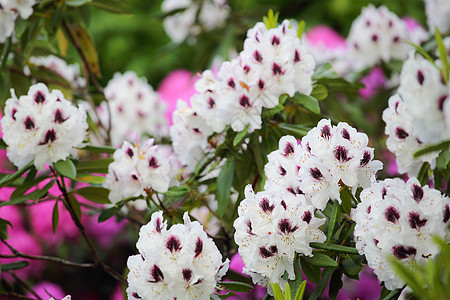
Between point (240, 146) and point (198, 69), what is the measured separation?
2.91 feet

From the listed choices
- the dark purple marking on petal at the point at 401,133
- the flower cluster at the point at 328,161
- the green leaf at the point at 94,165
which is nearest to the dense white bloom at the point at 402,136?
the dark purple marking on petal at the point at 401,133

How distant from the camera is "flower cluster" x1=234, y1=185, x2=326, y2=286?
730 millimetres

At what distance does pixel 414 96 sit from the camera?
2.25 feet

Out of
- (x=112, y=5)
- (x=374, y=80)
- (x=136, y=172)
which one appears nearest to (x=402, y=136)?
(x=136, y=172)

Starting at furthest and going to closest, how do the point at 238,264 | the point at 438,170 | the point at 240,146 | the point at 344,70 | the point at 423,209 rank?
1. the point at 344,70
2. the point at 238,264
3. the point at 240,146
4. the point at 438,170
5. the point at 423,209

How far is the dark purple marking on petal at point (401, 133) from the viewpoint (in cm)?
85

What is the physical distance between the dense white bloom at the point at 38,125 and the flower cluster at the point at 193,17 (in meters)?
0.92

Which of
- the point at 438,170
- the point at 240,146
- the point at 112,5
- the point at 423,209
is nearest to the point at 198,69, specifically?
the point at 112,5

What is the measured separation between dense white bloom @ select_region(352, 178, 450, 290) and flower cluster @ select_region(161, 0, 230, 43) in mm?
1204

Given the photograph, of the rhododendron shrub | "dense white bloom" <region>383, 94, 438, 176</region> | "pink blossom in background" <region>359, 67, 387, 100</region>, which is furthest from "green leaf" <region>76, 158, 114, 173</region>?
"pink blossom in background" <region>359, 67, 387, 100</region>

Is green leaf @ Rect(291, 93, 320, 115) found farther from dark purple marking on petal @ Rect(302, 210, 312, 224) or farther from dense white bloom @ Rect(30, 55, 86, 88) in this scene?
dense white bloom @ Rect(30, 55, 86, 88)

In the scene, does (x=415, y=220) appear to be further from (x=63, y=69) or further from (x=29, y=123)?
(x=63, y=69)

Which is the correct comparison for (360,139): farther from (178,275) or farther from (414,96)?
(178,275)

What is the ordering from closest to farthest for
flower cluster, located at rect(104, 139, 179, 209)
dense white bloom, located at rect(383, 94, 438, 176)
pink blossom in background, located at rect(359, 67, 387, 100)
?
dense white bloom, located at rect(383, 94, 438, 176), flower cluster, located at rect(104, 139, 179, 209), pink blossom in background, located at rect(359, 67, 387, 100)
